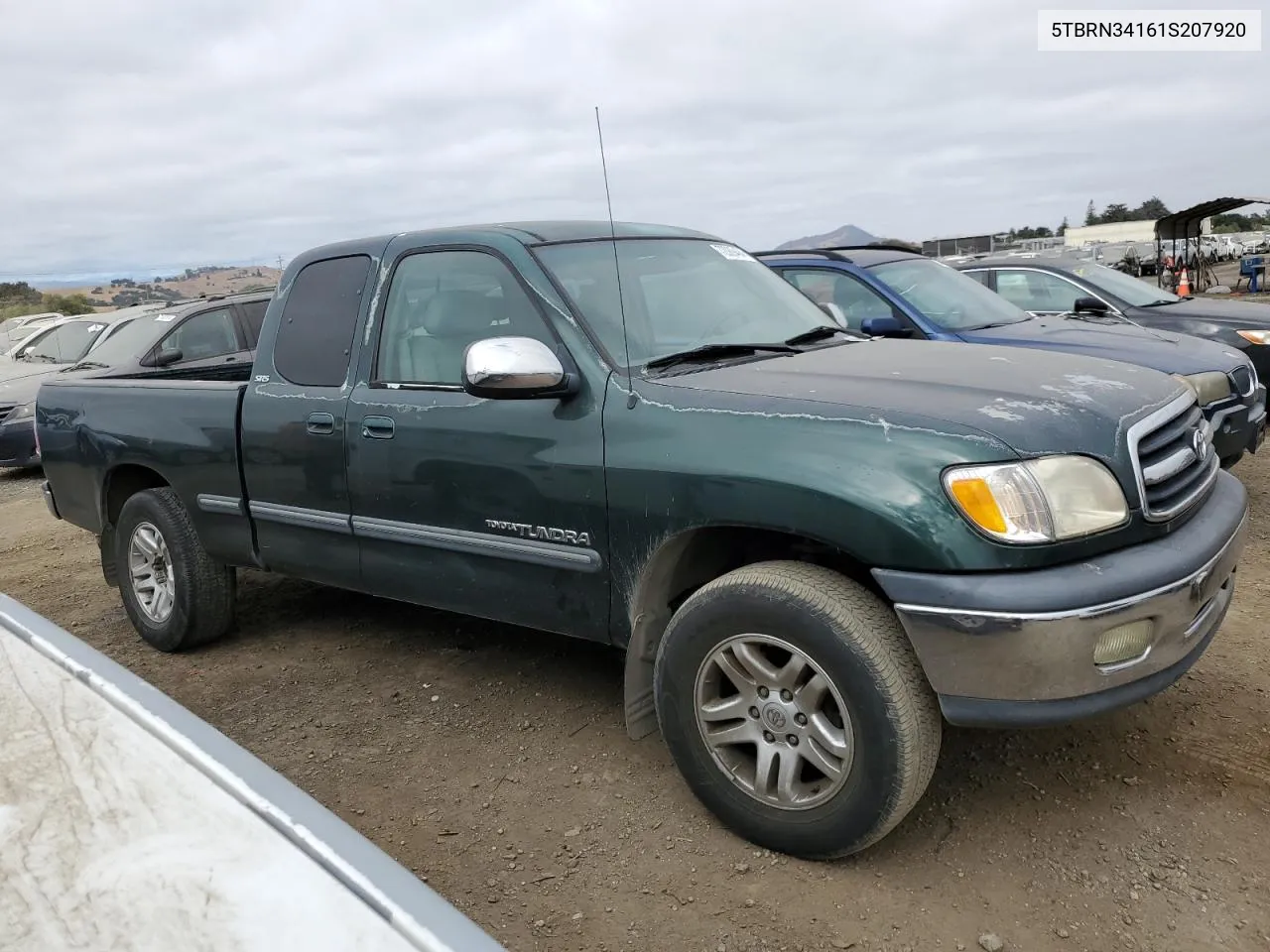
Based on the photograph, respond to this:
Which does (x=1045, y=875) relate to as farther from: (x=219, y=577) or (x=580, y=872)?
(x=219, y=577)

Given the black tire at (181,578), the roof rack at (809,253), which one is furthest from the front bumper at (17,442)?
the roof rack at (809,253)

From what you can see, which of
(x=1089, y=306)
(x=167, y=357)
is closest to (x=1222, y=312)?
(x=1089, y=306)

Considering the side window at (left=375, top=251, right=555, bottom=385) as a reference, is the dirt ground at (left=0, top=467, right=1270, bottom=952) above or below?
below

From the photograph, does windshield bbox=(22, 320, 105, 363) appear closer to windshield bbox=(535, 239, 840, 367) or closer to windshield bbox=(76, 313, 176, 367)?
windshield bbox=(76, 313, 176, 367)

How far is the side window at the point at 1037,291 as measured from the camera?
8.23 meters

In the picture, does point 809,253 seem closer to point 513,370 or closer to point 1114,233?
point 513,370

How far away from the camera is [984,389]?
2920mm

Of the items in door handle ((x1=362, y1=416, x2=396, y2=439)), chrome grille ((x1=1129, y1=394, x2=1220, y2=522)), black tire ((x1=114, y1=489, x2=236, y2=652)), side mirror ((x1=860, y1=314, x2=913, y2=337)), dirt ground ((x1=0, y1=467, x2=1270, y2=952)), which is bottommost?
dirt ground ((x1=0, y1=467, x2=1270, y2=952))

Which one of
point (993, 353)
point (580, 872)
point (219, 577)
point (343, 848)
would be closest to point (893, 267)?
point (993, 353)

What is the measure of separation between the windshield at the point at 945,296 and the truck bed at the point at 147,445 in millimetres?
4293

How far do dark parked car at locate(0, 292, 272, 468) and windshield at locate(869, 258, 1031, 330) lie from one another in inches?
228

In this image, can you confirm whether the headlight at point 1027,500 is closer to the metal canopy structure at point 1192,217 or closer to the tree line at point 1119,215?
the metal canopy structure at point 1192,217

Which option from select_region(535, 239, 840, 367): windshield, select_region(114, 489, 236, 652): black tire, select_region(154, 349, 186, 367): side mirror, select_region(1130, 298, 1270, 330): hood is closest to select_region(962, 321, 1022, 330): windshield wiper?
select_region(1130, 298, 1270, 330): hood

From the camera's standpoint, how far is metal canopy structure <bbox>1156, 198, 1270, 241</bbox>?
57.4ft
